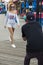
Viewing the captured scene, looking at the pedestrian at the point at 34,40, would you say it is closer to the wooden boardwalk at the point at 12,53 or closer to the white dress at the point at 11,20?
the wooden boardwalk at the point at 12,53

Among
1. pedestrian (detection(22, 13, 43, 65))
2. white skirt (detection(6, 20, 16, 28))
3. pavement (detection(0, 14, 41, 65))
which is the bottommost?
pavement (detection(0, 14, 41, 65))

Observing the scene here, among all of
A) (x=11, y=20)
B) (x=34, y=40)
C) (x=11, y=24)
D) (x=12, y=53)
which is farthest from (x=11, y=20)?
(x=34, y=40)

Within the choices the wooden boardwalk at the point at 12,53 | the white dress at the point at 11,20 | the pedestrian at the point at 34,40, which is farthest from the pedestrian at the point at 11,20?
the pedestrian at the point at 34,40

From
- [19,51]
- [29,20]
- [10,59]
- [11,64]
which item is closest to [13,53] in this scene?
[19,51]

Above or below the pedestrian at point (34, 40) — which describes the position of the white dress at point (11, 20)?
below

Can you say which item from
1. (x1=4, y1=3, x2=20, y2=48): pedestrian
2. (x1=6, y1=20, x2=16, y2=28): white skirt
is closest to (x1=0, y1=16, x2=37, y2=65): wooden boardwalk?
(x1=4, y1=3, x2=20, y2=48): pedestrian

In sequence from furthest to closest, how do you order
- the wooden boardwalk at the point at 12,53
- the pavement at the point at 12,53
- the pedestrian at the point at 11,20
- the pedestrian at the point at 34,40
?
1. the pedestrian at the point at 11,20
2. the wooden boardwalk at the point at 12,53
3. the pavement at the point at 12,53
4. the pedestrian at the point at 34,40

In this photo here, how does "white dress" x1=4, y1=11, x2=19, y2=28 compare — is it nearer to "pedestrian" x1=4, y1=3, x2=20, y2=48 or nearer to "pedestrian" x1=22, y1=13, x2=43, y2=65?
"pedestrian" x1=4, y1=3, x2=20, y2=48

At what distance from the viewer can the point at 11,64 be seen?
336 inches

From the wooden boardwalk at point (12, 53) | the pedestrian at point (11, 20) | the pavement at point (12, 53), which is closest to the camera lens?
the pavement at point (12, 53)

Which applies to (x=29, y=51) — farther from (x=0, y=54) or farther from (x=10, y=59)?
(x=0, y=54)

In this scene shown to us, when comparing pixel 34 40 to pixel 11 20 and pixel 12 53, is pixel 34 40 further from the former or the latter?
pixel 11 20

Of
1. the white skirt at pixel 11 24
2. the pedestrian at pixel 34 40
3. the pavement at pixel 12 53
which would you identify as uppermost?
the pedestrian at pixel 34 40

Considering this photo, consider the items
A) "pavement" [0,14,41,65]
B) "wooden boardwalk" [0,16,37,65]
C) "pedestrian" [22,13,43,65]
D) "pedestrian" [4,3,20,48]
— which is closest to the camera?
"pedestrian" [22,13,43,65]
